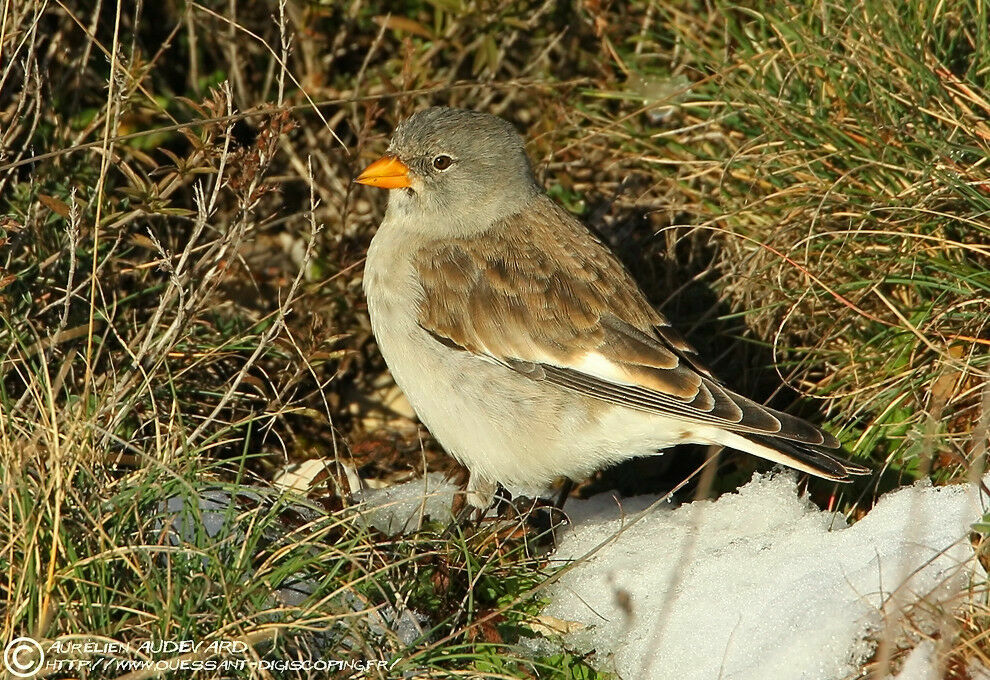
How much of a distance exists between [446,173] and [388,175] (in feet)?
0.65

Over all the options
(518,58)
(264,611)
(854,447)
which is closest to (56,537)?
(264,611)

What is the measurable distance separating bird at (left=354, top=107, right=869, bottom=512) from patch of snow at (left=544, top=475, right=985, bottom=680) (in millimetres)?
219

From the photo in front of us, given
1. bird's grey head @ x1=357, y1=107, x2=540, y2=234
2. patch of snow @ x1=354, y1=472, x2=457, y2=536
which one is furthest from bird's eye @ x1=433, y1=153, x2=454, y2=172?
patch of snow @ x1=354, y1=472, x2=457, y2=536

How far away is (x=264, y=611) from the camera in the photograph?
2.34m

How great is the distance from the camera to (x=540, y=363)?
3.33 meters

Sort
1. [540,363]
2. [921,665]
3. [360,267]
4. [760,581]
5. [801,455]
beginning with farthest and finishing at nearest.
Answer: [360,267], [540,363], [801,455], [760,581], [921,665]

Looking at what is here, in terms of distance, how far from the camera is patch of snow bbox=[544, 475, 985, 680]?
8.15 feet

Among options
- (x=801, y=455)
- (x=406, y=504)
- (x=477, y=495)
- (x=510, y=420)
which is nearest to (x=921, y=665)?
(x=801, y=455)

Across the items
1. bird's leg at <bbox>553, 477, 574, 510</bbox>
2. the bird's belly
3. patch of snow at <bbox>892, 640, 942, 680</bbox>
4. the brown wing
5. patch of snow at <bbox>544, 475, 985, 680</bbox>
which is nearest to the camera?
patch of snow at <bbox>892, 640, 942, 680</bbox>

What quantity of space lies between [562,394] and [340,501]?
726mm

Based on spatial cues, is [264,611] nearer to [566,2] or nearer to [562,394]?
[562,394]

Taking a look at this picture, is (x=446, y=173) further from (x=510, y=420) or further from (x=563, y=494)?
(x=563, y=494)

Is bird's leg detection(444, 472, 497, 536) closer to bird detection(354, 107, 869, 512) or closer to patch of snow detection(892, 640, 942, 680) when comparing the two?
bird detection(354, 107, 869, 512)

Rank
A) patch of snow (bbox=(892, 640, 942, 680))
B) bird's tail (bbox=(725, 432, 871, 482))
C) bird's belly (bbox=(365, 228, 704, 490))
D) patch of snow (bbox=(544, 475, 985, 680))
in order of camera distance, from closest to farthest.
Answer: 1. patch of snow (bbox=(892, 640, 942, 680))
2. patch of snow (bbox=(544, 475, 985, 680))
3. bird's tail (bbox=(725, 432, 871, 482))
4. bird's belly (bbox=(365, 228, 704, 490))
